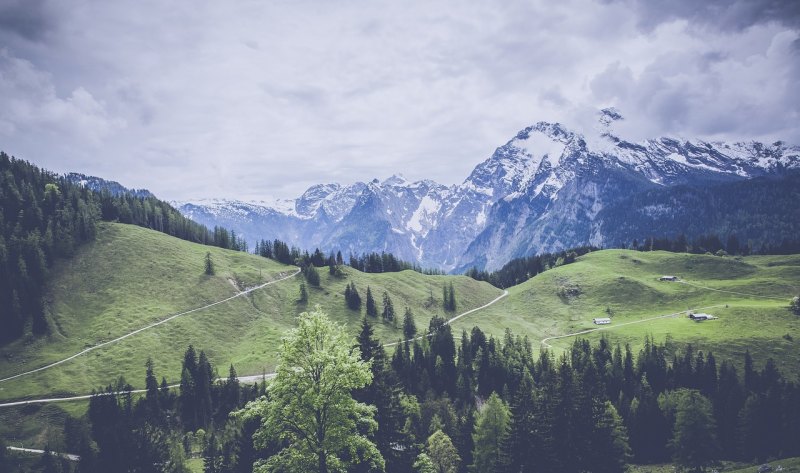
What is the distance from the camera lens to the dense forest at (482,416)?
3953cm

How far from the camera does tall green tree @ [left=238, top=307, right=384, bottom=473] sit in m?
29.5

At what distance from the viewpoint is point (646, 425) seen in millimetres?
101125

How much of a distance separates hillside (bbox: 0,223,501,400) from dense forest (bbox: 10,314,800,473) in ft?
48.0

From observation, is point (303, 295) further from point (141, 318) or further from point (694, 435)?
point (694, 435)

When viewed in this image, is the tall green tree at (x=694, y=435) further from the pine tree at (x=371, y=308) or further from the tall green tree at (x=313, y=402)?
the pine tree at (x=371, y=308)

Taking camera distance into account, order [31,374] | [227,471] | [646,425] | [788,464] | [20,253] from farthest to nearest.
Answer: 1. [20,253]
2. [31,374]
3. [646,425]
4. [788,464]
5. [227,471]

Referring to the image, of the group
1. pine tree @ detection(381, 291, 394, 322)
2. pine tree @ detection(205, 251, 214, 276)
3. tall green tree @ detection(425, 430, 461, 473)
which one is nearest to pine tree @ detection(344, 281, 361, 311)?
pine tree @ detection(381, 291, 394, 322)

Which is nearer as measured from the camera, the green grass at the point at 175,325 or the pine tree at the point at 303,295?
the green grass at the point at 175,325

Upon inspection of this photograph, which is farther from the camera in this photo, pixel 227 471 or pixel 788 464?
pixel 788 464

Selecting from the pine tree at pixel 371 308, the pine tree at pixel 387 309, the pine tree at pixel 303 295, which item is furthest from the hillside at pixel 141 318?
the pine tree at pixel 387 309

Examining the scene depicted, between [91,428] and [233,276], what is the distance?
94.4 metres

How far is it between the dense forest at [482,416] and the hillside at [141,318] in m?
14.6

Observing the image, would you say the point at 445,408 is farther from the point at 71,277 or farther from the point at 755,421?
the point at 71,277

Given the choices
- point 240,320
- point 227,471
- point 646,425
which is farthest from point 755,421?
point 240,320
